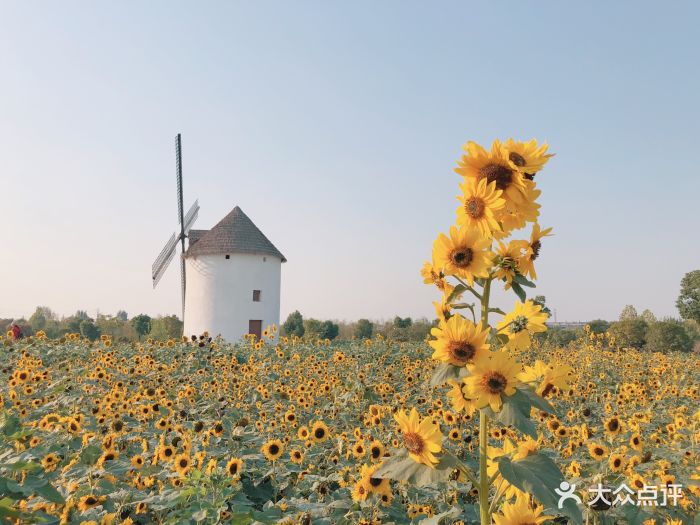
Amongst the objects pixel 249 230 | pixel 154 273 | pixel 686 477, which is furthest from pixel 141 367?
pixel 154 273

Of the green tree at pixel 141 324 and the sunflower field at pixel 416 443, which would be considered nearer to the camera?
the sunflower field at pixel 416 443

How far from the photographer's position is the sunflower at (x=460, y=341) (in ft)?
7.09

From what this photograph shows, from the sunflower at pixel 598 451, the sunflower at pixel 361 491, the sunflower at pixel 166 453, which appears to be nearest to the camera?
the sunflower at pixel 361 491

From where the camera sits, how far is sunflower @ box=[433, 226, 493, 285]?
2.21 m

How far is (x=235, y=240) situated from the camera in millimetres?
28766

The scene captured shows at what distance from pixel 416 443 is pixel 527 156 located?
1.28 meters

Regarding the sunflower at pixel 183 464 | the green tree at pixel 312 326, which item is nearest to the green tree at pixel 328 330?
the green tree at pixel 312 326

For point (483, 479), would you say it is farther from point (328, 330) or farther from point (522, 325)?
point (328, 330)

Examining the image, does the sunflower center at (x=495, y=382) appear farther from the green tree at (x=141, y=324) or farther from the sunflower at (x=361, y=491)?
the green tree at (x=141, y=324)

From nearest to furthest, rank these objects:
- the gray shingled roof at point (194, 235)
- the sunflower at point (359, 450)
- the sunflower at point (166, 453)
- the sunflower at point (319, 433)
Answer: the sunflower at point (166, 453), the sunflower at point (359, 450), the sunflower at point (319, 433), the gray shingled roof at point (194, 235)

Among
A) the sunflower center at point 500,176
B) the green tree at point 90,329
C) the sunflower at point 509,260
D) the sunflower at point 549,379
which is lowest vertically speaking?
the green tree at point 90,329

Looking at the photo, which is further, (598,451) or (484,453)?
(598,451)

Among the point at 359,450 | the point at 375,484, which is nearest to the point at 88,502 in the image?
the point at 375,484

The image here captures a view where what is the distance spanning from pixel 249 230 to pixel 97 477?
26.3 m
